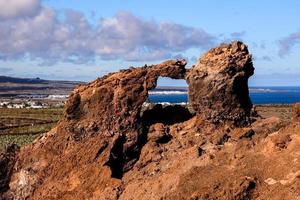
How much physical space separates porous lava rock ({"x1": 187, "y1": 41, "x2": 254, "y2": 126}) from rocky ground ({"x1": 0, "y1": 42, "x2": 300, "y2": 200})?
3 cm

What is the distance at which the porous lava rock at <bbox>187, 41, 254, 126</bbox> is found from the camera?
63.1ft

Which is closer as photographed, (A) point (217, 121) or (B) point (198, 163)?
(B) point (198, 163)

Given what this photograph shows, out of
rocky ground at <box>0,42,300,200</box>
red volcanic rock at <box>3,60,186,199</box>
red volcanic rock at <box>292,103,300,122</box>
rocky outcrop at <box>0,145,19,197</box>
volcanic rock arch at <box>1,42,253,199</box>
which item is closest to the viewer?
rocky ground at <box>0,42,300,200</box>

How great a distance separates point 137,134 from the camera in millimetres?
19359

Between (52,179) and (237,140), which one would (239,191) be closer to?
(237,140)

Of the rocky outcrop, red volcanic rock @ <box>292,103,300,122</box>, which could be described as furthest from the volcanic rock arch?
red volcanic rock @ <box>292,103,300,122</box>

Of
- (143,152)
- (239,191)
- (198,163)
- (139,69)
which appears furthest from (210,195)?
(139,69)

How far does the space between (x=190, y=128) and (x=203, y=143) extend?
1.12 metres

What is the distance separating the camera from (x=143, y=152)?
19062mm

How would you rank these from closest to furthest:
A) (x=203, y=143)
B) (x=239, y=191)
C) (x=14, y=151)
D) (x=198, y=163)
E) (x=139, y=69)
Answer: (x=239, y=191)
(x=198, y=163)
(x=203, y=143)
(x=139, y=69)
(x=14, y=151)

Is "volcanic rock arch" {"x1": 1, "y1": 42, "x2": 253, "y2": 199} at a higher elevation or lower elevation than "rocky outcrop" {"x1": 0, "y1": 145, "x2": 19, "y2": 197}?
higher

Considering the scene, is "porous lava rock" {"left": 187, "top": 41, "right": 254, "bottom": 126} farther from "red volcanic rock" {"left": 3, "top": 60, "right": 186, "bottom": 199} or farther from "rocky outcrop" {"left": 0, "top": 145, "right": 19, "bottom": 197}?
"rocky outcrop" {"left": 0, "top": 145, "right": 19, "bottom": 197}

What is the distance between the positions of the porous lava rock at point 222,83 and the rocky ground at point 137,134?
0.11ft

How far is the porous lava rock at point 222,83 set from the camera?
1923 centimetres
